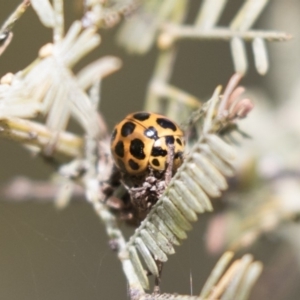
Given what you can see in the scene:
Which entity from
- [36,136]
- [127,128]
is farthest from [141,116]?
[36,136]

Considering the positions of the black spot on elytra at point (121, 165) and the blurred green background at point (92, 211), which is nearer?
the black spot on elytra at point (121, 165)

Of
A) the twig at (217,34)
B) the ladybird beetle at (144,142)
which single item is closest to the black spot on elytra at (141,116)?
the ladybird beetle at (144,142)

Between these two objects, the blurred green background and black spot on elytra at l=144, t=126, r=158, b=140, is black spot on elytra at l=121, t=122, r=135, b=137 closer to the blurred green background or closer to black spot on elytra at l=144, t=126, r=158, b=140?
black spot on elytra at l=144, t=126, r=158, b=140

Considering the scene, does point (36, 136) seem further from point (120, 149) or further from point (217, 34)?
point (217, 34)

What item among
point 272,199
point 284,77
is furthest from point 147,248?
point 284,77

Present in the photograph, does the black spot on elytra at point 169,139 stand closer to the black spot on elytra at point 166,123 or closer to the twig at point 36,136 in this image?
the black spot on elytra at point 166,123

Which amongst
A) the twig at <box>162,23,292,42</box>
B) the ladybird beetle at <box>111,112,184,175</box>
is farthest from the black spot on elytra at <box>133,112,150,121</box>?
the twig at <box>162,23,292,42</box>

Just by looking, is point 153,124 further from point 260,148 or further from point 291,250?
point 291,250
